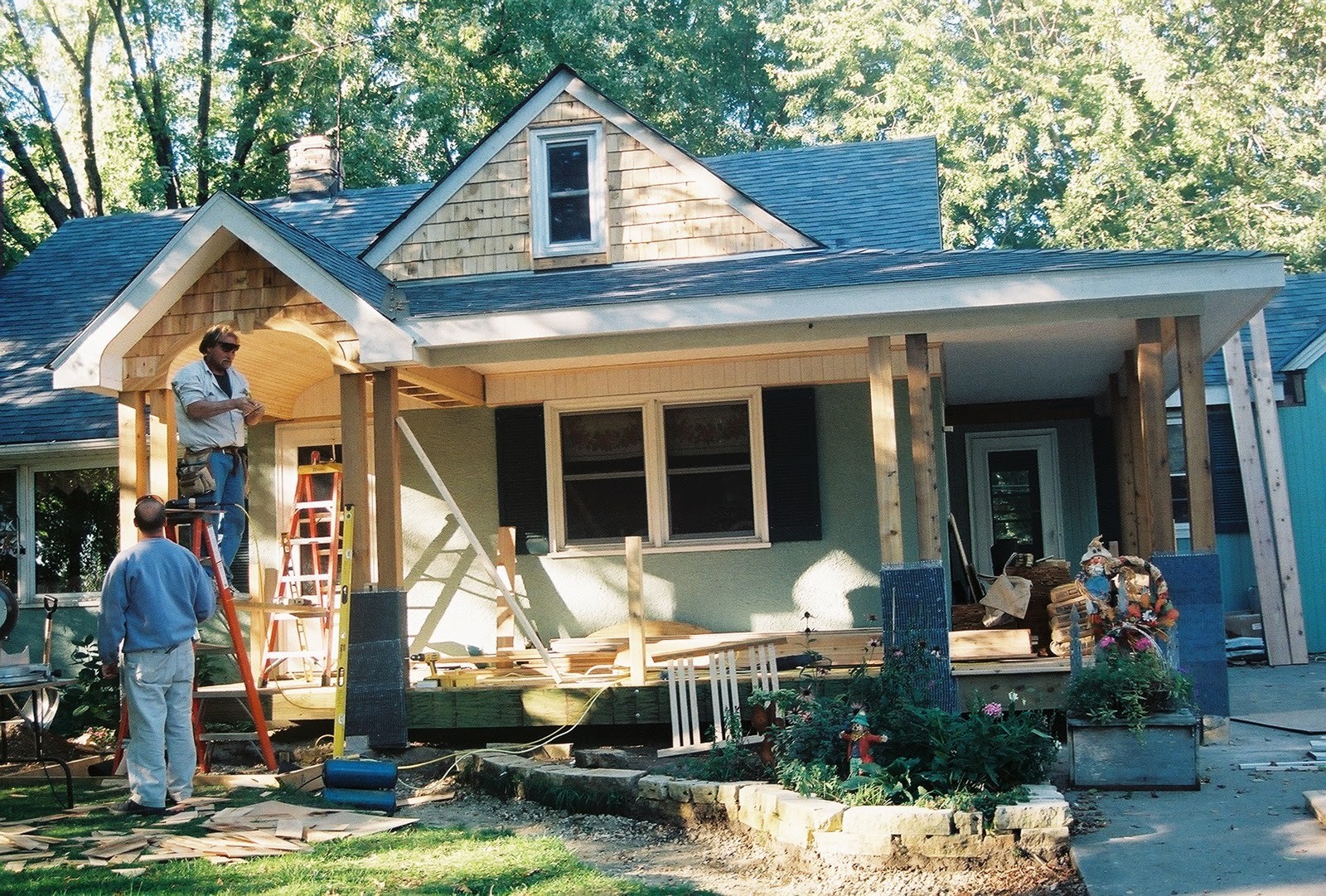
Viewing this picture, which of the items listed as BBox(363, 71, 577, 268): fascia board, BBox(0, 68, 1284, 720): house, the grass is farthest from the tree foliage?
the grass

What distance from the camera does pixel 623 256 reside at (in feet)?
37.0

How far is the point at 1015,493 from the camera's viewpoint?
15148 mm

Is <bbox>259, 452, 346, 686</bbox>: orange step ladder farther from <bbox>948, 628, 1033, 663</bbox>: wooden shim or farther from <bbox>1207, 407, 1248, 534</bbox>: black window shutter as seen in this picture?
<bbox>1207, 407, 1248, 534</bbox>: black window shutter

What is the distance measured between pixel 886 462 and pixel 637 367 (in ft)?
10.7

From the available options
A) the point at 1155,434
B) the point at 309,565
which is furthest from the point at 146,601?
the point at 1155,434

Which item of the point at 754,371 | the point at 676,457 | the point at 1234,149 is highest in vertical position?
the point at 1234,149

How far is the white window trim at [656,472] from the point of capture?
11391 mm

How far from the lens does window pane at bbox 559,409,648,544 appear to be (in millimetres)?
11719

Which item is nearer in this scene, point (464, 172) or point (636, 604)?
point (636, 604)

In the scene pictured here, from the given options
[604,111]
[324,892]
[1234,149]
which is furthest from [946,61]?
[324,892]

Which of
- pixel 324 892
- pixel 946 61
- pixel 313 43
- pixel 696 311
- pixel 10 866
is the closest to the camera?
pixel 324 892

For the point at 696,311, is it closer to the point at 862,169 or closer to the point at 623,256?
the point at 623,256

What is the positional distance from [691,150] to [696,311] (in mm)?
19879

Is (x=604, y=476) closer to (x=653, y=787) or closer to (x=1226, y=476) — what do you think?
(x=653, y=787)
